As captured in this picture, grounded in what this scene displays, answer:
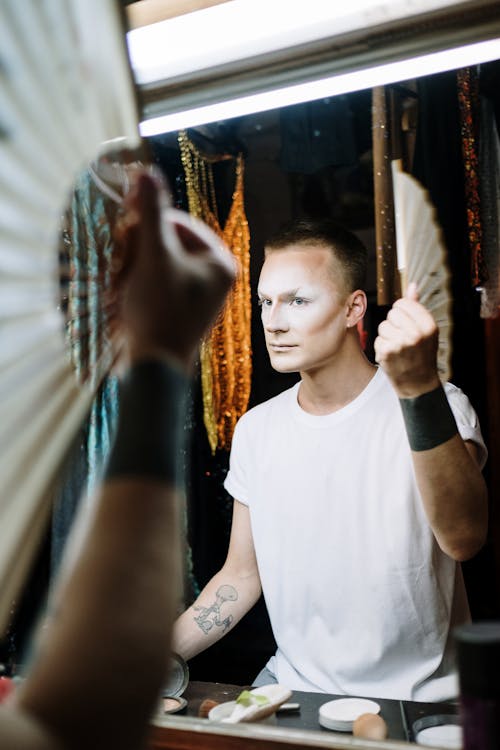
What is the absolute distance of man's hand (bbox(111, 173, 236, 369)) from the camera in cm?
47

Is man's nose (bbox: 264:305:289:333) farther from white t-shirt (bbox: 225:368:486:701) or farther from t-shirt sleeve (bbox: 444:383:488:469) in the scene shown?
t-shirt sleeve (bbox: 444:383:488:469)

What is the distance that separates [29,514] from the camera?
Answer: 1.00 metres

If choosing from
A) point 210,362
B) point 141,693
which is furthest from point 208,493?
point 141,693

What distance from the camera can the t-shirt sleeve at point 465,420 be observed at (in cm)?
138

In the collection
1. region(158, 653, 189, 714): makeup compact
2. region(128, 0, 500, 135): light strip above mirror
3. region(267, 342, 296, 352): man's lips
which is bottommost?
region(158, 653, 189, 714): makeup compact

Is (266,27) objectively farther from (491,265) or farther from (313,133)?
(491,265)

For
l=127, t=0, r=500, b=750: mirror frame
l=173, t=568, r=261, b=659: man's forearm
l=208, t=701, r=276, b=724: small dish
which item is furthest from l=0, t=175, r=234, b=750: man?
l=173, t=568, r=261, b=659: man's forearm

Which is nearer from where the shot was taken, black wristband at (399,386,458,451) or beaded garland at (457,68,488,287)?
black wristband at (399,386,458,451)

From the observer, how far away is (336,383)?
5.08ft

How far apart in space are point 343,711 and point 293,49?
1.12 meters

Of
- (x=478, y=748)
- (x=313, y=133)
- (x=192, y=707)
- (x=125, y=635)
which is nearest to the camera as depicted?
(x=125, y=635)

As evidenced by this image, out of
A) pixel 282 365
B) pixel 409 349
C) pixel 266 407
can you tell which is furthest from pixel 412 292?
pixel 266 407

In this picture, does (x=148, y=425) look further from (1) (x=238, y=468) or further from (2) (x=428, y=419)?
(1) (x=238, y=468)

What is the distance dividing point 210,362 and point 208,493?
13.2 inches
